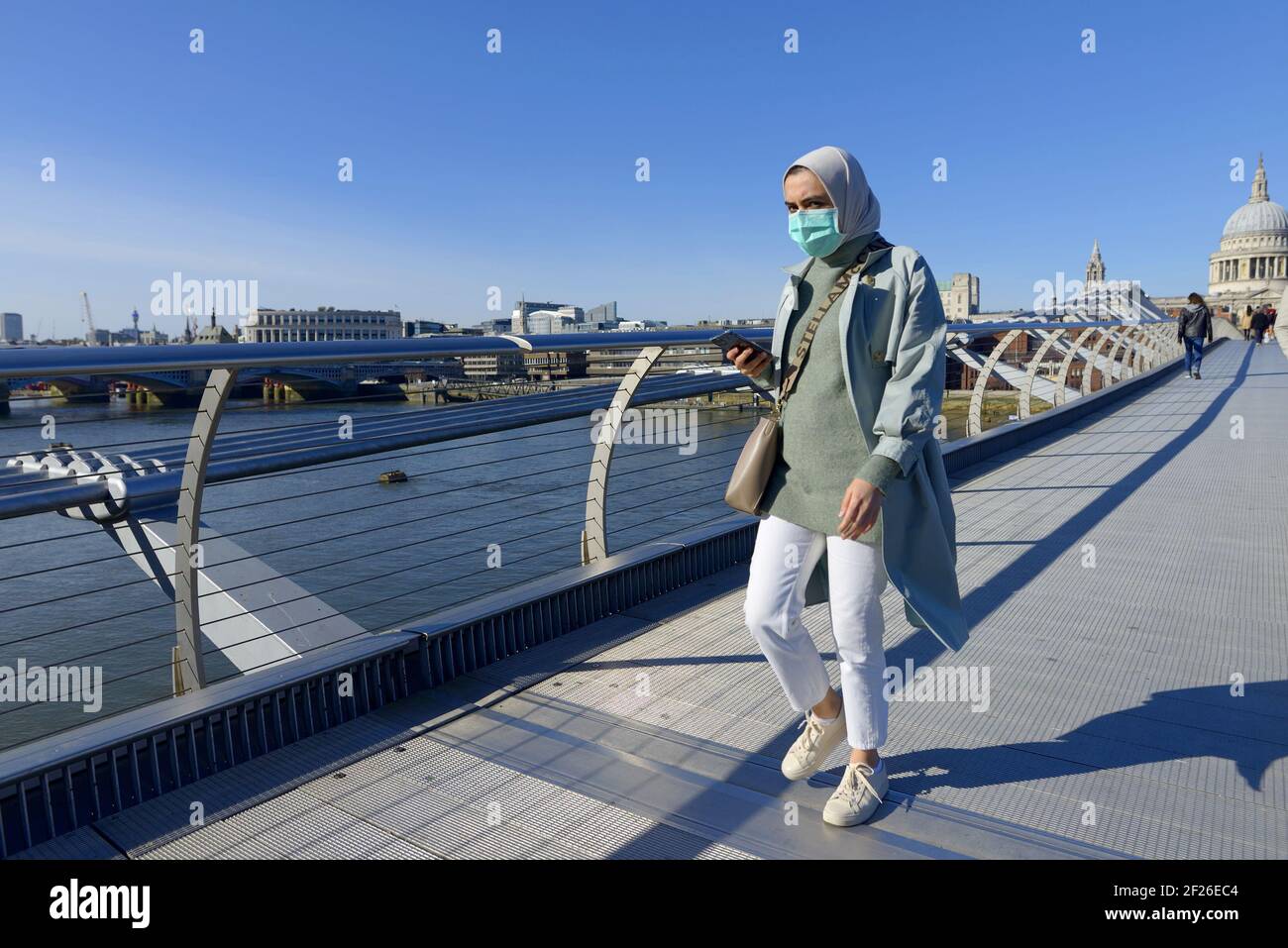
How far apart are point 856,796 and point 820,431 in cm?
80

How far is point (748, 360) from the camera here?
2.09 meters

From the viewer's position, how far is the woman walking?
1.89 metres

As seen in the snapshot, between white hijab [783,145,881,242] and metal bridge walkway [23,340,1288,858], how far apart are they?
4.28 ft

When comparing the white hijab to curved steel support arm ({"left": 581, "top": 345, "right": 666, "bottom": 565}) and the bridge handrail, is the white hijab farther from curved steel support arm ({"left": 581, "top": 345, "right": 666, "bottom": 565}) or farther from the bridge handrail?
curved steel support arm ({"left": 581, "top": 345, "right": 666, "bottom": 565})

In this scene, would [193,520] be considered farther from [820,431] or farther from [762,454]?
[820,431]

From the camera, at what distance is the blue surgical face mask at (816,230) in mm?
1974

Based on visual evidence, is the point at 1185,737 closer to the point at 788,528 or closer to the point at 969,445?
the point at 788,528

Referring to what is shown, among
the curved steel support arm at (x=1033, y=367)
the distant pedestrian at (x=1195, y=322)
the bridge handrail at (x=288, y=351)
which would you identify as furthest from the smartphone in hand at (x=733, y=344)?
the distant pedestrian at (x=1195, y=322)

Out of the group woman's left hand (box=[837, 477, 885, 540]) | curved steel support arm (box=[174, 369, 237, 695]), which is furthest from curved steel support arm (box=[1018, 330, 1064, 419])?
curved steel support arm (box=[174, 369, 237, 695])

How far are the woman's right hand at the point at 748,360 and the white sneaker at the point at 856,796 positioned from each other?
921mm

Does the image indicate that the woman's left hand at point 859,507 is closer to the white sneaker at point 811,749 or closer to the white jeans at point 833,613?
the white jeans at point 833,613
